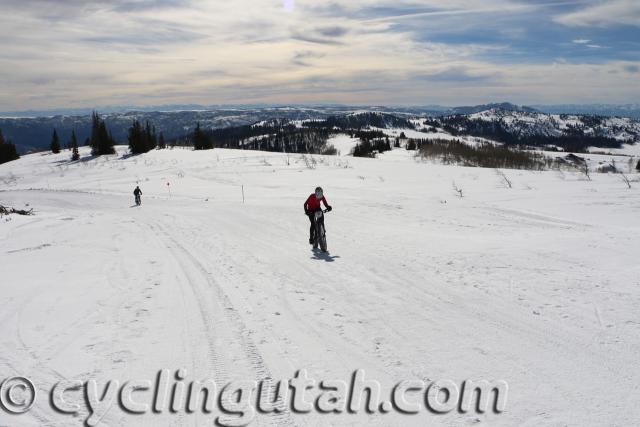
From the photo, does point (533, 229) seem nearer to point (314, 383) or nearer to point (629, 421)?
point (629, 421)

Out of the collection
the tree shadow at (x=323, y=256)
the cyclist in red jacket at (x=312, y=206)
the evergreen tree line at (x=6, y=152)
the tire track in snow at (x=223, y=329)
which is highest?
the evergreen tree line at (x=6, y=152)

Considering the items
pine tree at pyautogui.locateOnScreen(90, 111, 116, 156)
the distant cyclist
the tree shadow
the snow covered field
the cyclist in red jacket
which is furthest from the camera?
pine tree at pyautogui.locateOnScreen(90, 111, 116, 156)

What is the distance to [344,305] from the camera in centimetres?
688

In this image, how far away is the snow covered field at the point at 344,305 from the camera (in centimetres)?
454

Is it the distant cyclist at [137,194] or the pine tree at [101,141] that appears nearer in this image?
the distant cyclist at [137,194]

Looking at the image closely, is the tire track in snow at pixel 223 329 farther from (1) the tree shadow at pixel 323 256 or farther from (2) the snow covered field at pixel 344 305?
(1) the tree shadow at pixel 323 256

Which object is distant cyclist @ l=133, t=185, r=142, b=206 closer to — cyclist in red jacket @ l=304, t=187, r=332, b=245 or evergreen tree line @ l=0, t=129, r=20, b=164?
cyclist in red jacket @ l=304, t=187, r=332, b=245

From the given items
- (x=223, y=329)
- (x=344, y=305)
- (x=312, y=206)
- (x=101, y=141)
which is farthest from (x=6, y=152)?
(x=344, y=305)

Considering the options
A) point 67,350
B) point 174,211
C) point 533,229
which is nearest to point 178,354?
point 67,350

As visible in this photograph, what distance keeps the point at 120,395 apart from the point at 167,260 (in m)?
5.90

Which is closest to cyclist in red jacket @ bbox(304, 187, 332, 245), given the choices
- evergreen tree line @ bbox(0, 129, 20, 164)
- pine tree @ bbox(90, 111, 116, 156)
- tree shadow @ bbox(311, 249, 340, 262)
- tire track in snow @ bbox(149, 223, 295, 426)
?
tree shadow @ bbox(311, 249, 340, 262)

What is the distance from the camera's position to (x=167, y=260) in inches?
389

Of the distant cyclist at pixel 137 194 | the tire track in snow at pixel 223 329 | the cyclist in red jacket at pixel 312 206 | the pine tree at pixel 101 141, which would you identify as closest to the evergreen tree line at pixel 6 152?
the pine tree at pixel 101 141

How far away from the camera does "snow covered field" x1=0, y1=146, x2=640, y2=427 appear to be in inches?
179
